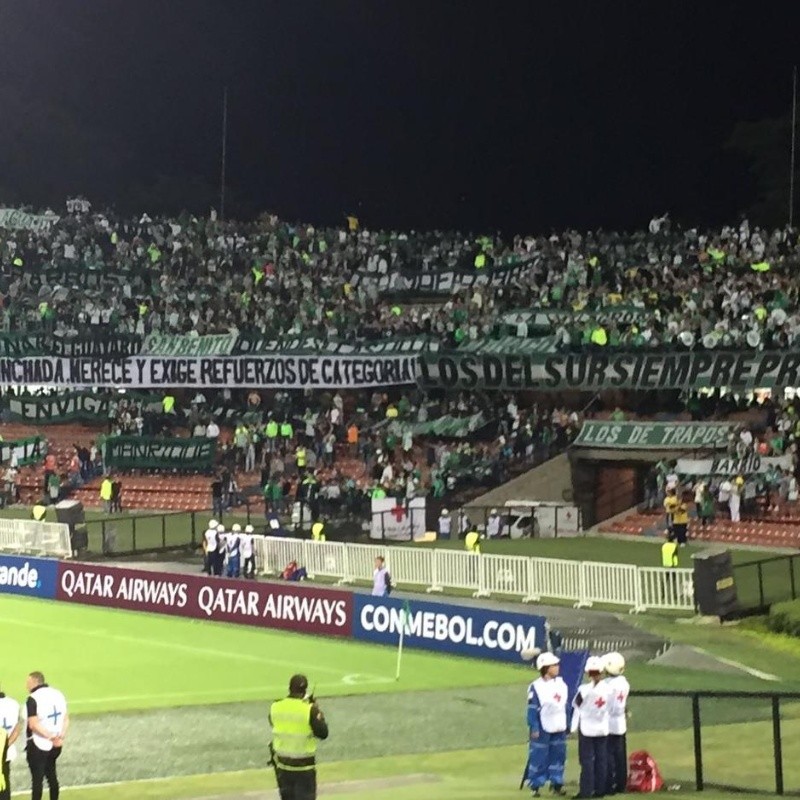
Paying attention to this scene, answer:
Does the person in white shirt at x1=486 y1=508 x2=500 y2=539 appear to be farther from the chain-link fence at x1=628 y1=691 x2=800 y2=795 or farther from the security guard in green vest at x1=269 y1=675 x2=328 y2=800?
the security guard in green vest at x1=269 y1=675 x2=328 y2=800

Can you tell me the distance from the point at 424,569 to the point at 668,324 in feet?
50.3

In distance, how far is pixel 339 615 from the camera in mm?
28188

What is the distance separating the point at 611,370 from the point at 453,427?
4.92 metres

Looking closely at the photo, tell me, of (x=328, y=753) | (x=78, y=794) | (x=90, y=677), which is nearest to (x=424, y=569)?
(x=90, y=677)

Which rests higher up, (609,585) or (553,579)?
(553,579)

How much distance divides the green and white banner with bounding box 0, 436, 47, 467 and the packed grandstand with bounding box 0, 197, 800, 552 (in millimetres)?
72

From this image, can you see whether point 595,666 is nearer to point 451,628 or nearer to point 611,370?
point 451,628

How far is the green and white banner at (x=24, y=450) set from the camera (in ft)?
166

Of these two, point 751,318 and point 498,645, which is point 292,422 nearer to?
point 751,318

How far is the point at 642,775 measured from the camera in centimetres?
1405

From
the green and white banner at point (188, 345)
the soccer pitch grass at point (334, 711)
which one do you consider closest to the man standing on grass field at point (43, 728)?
the soccer pitch grass at point (334, 711)

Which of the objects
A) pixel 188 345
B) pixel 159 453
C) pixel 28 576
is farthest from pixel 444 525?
pixel 188 345

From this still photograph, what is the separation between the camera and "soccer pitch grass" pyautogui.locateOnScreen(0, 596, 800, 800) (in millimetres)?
16297

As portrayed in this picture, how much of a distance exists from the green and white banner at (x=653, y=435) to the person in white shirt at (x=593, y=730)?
27.7m
